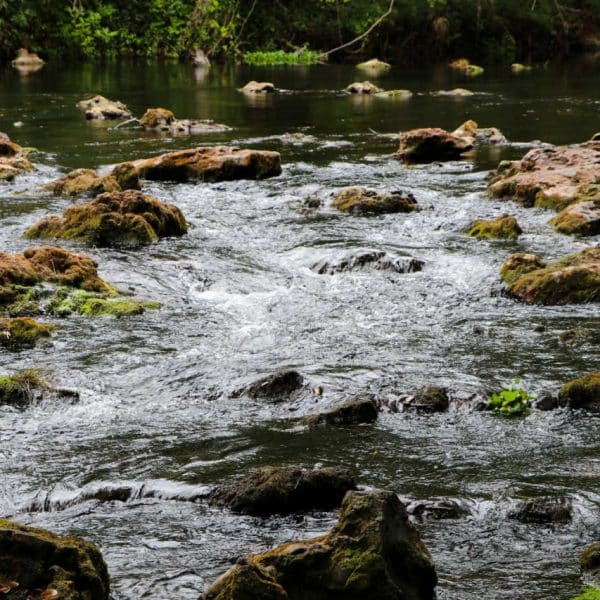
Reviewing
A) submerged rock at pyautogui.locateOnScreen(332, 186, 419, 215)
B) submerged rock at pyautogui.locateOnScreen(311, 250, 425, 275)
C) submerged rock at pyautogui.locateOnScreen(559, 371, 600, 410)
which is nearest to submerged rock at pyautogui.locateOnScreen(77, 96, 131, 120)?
submerged rock at pyautogui.locateOnScreen(332, 186, 419, 215)

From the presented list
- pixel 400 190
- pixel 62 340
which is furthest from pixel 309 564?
pixel 400 190

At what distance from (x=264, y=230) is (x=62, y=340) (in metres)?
5.76

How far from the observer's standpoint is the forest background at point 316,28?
49.3m

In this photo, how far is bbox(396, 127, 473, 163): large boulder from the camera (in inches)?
821

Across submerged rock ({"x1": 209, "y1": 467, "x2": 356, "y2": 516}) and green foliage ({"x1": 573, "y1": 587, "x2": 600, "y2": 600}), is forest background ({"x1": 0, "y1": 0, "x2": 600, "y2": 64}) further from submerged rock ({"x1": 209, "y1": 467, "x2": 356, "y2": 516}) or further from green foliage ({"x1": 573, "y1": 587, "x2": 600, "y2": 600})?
Result: green foliage ({"x1": 573, "y1": 587, "x2": 600, "y2": 600})

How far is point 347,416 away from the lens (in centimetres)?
791

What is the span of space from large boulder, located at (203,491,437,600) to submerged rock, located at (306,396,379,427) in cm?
272

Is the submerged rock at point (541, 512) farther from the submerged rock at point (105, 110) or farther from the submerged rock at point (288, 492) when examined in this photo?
the submerged rock at point (105, 110)

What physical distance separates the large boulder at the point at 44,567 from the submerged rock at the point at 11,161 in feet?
48.8

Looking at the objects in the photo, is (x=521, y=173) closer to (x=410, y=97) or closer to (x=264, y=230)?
(x=264, y=230)

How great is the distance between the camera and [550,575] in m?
5.40

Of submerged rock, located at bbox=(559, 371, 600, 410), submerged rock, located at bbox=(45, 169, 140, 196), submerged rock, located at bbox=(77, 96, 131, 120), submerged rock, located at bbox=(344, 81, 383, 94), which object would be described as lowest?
submerged rock, located at bbox=(559, 371, 600, 410)

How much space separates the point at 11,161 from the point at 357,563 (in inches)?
652

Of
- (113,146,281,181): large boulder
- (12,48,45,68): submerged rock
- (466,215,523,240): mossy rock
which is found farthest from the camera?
(12,48,45,68): submerged rock
